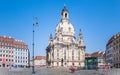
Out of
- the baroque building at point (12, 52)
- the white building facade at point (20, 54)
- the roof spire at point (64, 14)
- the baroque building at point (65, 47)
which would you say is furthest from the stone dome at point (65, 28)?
the baroque building at point (12, 52)

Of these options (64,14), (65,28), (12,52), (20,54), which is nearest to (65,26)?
(65,28)

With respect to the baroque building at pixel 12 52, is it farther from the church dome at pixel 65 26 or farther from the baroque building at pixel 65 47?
the church dome at pixel 65 26

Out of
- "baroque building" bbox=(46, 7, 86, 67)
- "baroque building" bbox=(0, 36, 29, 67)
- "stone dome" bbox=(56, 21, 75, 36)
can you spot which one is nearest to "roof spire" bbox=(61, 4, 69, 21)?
"baroque building" bbox=(46, 7, 86, 67)

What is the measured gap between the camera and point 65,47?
149750 mm

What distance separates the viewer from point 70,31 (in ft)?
504

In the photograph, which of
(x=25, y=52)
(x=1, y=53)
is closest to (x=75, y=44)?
(x=25, y=52)

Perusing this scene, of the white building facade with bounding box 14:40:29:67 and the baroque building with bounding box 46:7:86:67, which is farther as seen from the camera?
the white building facade with bounding box 14:40:29:67

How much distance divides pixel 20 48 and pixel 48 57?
53.3 ft

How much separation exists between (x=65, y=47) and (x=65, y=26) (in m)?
12.4

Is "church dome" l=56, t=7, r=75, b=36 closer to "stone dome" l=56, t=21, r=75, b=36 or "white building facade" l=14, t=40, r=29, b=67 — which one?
"stone dome" l=56, t=21, r=75, b=36

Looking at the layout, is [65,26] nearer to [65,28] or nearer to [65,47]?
[65,28]

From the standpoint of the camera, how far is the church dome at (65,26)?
152 metres

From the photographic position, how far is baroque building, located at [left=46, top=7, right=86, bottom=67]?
146625 mm

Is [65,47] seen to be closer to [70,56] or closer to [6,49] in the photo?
[70,56]
